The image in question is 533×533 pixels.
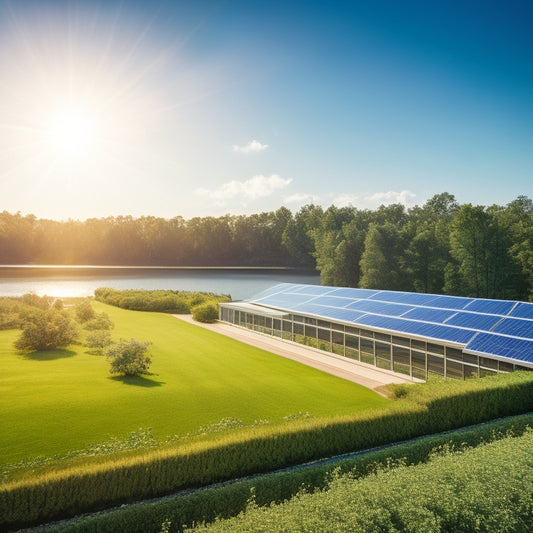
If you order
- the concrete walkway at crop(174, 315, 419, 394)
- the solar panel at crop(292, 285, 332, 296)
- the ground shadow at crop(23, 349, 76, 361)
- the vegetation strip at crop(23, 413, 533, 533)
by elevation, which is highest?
the solar panel at crop(292, 285, 332, 296)

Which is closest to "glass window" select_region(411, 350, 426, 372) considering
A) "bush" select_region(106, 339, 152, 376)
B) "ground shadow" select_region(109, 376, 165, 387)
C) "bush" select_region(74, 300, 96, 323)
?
"ground shadow" select_region(109, 376, 165, 387)

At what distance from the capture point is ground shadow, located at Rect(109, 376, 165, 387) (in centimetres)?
1944

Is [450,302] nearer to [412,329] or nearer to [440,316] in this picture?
[440,316]

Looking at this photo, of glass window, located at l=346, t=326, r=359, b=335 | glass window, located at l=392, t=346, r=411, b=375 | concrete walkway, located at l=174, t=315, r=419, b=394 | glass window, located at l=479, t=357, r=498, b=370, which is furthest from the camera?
glass window, located at l=346, t=326, r=359, b=335

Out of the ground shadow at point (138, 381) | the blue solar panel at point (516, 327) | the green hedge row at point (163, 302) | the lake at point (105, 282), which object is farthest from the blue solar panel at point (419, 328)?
the lake at point (105, 282)

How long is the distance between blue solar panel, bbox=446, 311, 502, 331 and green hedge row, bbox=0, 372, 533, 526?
4.67 meters

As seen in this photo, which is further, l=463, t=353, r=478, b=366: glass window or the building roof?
l=463, t=353, r=478, b=366: glass window

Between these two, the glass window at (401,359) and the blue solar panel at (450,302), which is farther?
the blue solar panel at (450,302)

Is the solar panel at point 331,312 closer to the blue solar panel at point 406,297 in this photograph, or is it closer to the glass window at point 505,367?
the blue solar panel at point 406,297

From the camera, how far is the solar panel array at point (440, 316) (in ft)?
65.3

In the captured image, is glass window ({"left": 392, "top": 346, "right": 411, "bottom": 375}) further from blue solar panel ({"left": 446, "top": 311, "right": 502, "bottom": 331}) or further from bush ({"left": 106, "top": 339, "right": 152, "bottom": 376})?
bush ({"left": 106, "top": 339, "right": 152, "bottom": 376})

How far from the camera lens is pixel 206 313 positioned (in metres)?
46.5

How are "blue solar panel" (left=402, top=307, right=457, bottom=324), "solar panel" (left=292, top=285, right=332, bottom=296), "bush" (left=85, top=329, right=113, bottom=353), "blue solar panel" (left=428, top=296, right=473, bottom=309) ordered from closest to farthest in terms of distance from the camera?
"blue solar panel" (left=402, top=307, right=457, bottom=324) < "blue solar panel" (left=428, top=296, right=473, bottom=309) < "bush" (left=85, top=329, right=113, bottom=353) < "solar panel" (left=292, top=285, right=332, bottom=296)

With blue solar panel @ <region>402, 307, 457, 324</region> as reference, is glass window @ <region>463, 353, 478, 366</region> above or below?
below
